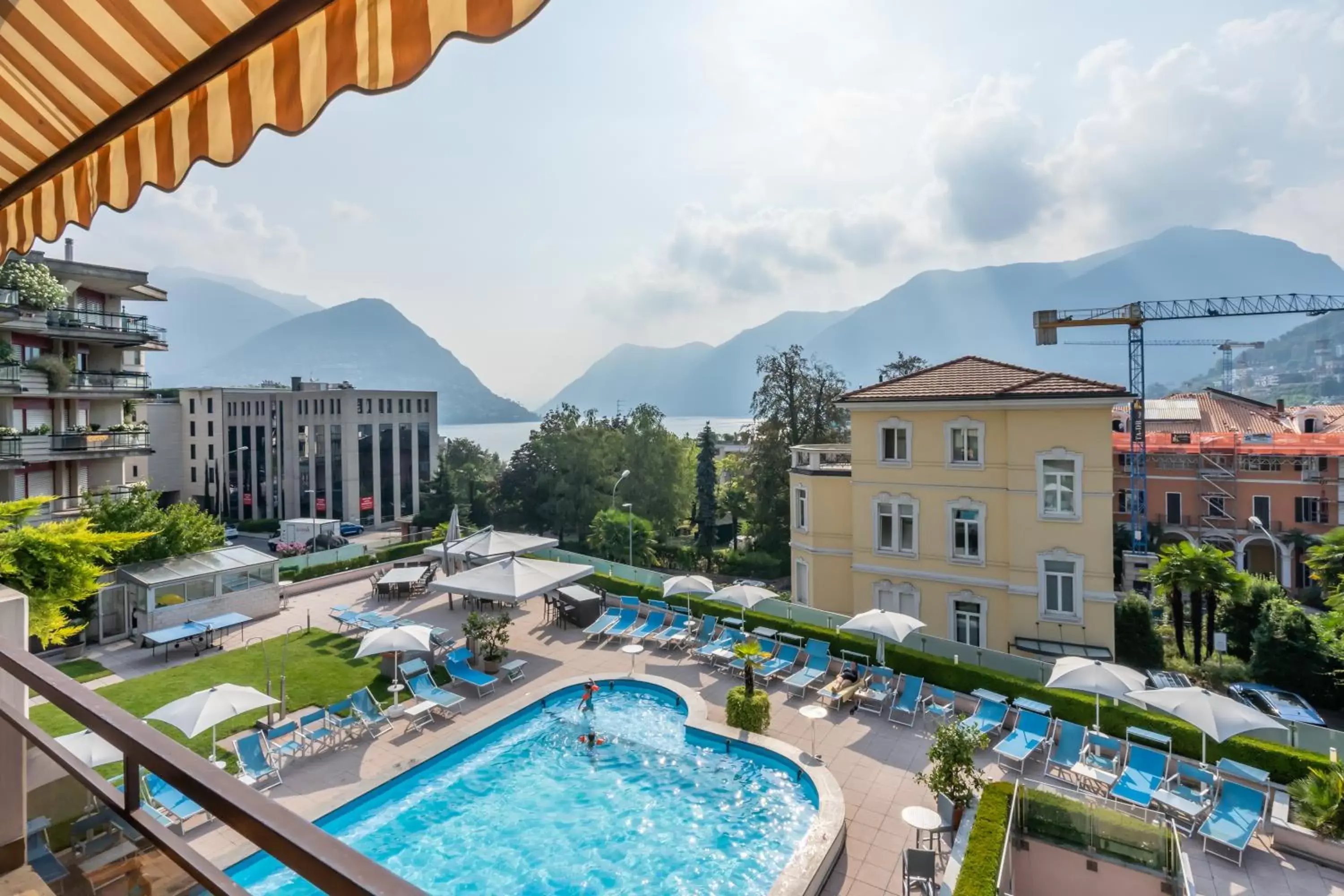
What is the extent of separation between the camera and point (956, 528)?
20.1 metres

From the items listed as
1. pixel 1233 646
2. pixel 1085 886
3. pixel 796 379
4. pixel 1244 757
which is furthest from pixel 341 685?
pixel 796 379

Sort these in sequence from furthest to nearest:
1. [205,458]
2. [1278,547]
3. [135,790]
→ 1. [205,458]
2. [1278,547]
3. [135,790]

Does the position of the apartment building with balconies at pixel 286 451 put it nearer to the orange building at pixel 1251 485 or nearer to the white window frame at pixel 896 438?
the white window frame at pixel 896 438

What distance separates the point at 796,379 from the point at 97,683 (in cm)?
3516

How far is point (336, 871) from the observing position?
1107 millimetres

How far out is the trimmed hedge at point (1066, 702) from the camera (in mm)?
11977

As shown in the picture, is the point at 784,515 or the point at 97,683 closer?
the point at 97,683

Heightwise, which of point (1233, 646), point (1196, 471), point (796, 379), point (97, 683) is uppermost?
point (796, 379)

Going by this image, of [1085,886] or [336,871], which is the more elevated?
[336,871]

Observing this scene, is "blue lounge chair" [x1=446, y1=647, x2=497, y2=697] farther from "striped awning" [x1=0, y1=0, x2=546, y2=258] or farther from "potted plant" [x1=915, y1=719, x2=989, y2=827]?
"striped awning" [x1=0, y1=0, x2=546, y2=258]

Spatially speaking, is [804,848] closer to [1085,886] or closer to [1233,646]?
[1085,886]

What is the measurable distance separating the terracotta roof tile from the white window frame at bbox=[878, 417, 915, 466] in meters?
0.75

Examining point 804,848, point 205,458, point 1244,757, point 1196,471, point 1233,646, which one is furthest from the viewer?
point 205,458

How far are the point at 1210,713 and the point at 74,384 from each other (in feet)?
107
